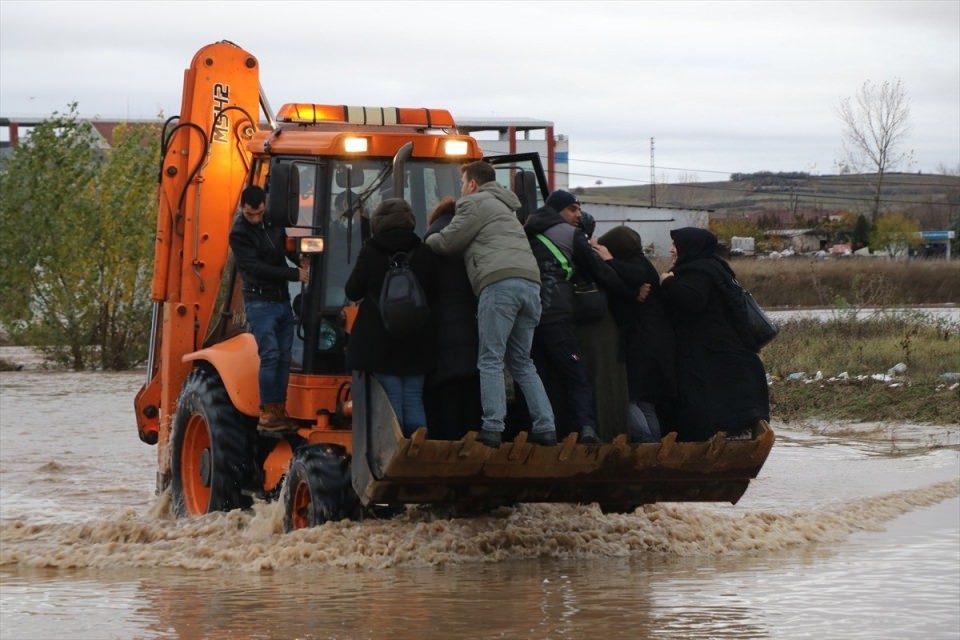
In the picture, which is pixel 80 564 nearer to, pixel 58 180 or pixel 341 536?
pixel 341 536

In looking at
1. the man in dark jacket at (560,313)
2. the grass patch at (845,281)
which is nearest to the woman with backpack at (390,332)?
the man in dark jacket at (560,313)

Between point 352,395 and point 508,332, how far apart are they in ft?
3.73

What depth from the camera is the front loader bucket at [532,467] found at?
8625mm

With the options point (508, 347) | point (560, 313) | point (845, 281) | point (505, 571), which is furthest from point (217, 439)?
point (845, 281)

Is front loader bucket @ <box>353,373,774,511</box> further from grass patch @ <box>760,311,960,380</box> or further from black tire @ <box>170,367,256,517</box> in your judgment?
grass patch @ <box>760,311,960,380</box>

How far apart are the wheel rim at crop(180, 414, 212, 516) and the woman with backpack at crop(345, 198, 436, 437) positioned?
2773 mm

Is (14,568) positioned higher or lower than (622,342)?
lower

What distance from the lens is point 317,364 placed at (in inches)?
386

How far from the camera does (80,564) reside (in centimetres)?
1036

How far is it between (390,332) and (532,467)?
114 centimetres

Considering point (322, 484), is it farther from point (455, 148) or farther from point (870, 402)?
point (870, 402)

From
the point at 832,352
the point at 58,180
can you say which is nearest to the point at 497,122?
the point at 58,180

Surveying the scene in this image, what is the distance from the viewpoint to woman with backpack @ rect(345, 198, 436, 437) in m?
8.71

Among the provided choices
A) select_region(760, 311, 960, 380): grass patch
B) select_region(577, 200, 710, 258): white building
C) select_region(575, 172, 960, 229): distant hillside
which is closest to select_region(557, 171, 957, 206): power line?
select_region(575, 172, 960, 229): distant hillside
